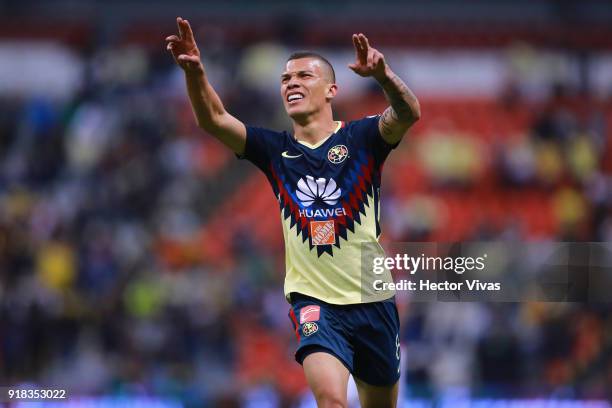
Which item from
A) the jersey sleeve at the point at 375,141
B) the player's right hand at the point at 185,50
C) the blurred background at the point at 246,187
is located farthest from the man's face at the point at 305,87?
the blurred background at the point at 246,187

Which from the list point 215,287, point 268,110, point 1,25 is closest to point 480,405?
point 215,287

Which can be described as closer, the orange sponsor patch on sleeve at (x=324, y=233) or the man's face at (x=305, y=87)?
the orange sponsor patch on sleeve at (x=324, y=233)

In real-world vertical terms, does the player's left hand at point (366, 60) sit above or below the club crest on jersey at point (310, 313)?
above

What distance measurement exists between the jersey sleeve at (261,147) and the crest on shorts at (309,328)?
1061 mm

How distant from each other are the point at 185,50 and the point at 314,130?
3.10 ft

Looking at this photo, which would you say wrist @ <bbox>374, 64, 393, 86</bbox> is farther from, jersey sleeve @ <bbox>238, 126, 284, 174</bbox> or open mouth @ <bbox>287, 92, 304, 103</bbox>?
jersey sleeve @ <bbox>238, 126, 284, 174</bbox>

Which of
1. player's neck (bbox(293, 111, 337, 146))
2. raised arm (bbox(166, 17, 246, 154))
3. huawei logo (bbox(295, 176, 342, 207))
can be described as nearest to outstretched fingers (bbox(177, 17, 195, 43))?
raised arm (bbox(166, 17, 246, 154))

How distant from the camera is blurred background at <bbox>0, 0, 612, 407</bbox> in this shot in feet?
47.3

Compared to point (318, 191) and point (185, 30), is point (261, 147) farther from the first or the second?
point (185, 30)

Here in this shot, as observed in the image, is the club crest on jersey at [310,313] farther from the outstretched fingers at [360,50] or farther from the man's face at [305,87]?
the outstretched fingers at [360,50]

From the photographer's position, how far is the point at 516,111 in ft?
66.3

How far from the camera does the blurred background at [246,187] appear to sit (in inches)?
567

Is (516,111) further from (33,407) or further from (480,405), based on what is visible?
(33,407)

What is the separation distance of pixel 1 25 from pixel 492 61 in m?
9.79
